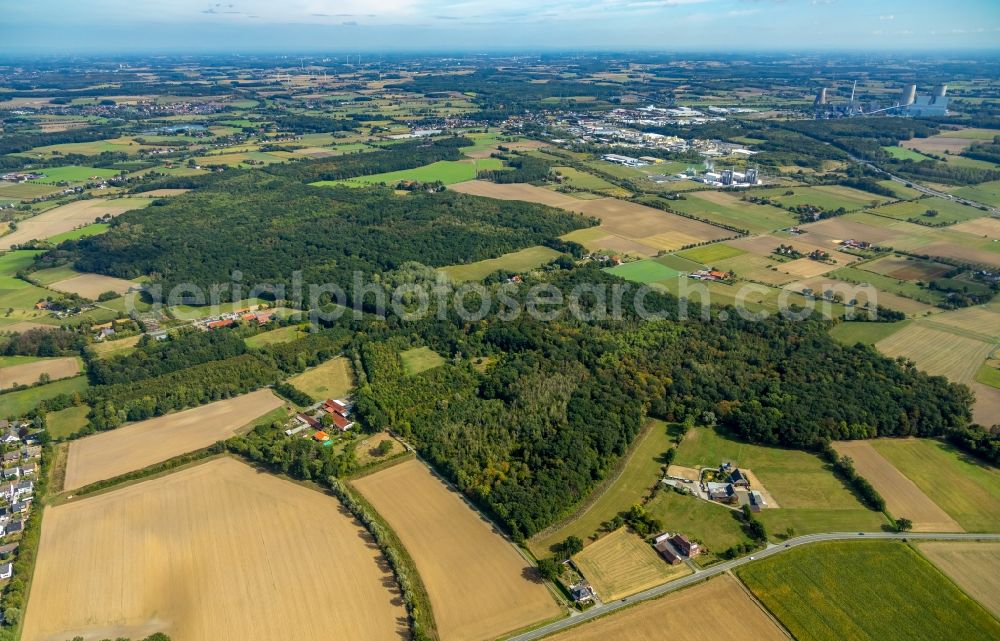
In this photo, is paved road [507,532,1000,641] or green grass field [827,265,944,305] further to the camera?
green grass field [827,265,944,305]

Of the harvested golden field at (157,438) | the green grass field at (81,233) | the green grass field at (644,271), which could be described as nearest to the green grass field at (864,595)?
the harvested golden field at (157,438)

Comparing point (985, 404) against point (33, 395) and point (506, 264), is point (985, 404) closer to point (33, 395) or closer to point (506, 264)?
point (506, 264)

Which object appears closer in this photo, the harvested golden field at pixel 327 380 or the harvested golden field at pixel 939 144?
the harvested golden field at pixel 327 380

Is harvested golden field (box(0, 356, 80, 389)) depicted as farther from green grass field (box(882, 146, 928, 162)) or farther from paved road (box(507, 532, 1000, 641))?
green grass field (box(882, 146, 928, 162))

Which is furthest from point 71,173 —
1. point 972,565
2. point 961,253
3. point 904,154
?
point 904,154

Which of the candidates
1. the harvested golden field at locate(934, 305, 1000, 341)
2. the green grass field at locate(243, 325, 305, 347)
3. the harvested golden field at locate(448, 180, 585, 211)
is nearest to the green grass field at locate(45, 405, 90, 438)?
the green grass field at locate(243, 325, 305, 347)

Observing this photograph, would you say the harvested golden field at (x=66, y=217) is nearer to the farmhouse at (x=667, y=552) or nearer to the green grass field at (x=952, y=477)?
the farmhouse at (x=667, y=552)
